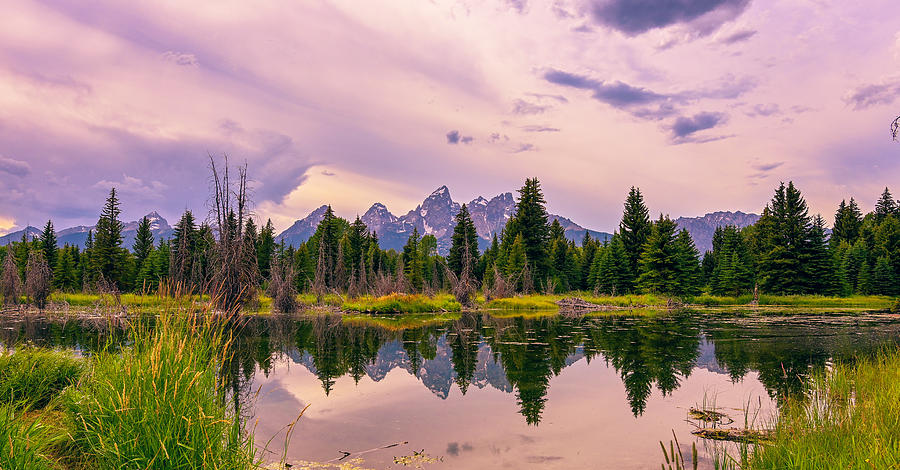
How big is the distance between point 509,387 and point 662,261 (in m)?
37.4

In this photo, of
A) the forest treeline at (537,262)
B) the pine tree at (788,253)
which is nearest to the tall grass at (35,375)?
the forest treeline at (537,262)

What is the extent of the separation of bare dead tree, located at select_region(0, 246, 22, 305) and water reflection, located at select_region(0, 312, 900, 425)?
10.9m

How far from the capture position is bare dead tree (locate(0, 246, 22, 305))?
1233 inches

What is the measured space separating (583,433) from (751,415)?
282cm

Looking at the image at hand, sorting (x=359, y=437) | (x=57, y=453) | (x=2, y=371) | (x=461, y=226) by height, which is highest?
(x=461, y=226)

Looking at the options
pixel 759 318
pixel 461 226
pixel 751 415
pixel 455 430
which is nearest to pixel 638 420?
pixel 751 415

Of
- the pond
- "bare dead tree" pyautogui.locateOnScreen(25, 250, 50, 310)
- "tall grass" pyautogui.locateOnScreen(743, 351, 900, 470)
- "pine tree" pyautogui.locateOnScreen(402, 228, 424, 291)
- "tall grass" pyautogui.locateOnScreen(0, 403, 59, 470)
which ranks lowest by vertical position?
the pond

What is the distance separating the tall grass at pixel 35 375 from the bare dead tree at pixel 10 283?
31.2 meters

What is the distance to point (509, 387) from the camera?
400 inches

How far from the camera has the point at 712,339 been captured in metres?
17.6

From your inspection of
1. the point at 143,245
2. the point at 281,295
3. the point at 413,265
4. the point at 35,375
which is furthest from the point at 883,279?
the point at 143,245

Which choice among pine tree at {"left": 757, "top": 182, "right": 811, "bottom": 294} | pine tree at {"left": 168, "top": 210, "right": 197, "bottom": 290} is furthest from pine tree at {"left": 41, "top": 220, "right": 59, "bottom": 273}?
pine tree at {"left": 757, "top": 182, "right": 811, "bottom": 294}

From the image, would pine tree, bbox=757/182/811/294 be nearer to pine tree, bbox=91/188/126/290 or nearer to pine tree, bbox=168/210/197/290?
pine tree, bbox=168/210/197/290

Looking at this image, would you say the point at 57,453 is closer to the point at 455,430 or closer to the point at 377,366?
the point at 455,430
